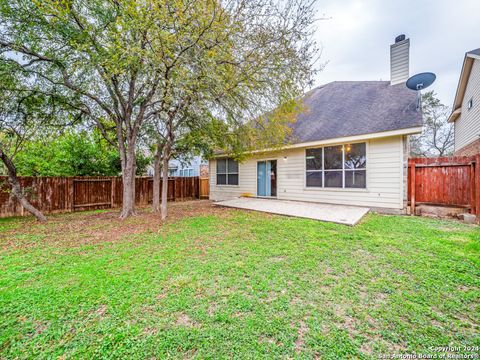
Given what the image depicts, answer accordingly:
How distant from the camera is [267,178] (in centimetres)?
1093

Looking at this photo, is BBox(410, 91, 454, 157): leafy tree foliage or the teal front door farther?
BBox(410, 91, 454, 157): leafy tree foliage

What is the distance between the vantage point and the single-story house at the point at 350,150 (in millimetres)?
7043

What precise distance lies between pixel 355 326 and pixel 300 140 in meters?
7.88

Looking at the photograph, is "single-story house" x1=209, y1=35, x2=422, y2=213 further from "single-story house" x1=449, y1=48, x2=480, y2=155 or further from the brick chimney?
"single-story house" x1=449, y1=48, x2=480, y2=155

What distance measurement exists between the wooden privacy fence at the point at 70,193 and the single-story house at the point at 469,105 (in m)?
15.5

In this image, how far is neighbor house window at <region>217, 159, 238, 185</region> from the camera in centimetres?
1230

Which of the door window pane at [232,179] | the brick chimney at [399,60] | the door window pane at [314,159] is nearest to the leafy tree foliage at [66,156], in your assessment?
the door window pane at [232,179]

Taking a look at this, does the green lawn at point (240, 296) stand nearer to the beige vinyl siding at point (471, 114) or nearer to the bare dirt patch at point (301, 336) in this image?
the bare dirt patch at point (301, 336)

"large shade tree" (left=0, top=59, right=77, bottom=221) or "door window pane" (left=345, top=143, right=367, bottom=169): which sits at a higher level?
"large shade tree" (left=0, top=59, right=77, bottom=221)

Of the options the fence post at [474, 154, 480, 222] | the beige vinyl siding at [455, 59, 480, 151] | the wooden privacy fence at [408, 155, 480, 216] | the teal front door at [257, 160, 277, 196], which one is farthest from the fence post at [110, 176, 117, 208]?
the beige vinyl siding at [455, 59, 480, 151]

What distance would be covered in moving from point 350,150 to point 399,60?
4.48 m

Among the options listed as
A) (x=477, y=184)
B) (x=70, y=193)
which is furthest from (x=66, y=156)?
(x=477, y=184)

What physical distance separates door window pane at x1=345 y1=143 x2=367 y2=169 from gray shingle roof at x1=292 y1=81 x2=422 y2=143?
23.2 inches

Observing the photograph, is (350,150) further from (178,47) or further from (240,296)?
(240,296)
